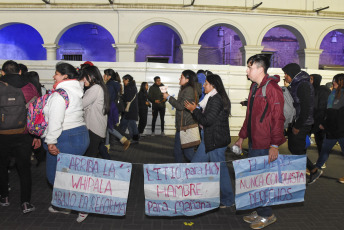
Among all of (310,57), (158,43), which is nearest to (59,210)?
(310,57)

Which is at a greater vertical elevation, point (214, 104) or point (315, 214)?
point (214, 104)

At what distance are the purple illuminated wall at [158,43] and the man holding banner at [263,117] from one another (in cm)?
1651

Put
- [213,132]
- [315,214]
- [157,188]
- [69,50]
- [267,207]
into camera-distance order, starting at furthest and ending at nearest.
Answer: [69,50] → [315,214] → [213,132] → [267,207] → [157,188]

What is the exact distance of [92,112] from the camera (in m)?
4.45

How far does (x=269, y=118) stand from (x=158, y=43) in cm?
1714

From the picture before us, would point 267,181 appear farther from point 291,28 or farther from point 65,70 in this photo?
point 291,28

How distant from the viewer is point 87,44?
65.4 feet

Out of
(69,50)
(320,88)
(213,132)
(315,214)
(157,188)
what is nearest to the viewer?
(157,188)

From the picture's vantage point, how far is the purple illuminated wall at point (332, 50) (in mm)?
21016

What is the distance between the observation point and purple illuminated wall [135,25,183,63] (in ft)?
65.0

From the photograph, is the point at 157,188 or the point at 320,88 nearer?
the point at 157,188

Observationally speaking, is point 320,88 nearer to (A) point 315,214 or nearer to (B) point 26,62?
(A) point 315,214

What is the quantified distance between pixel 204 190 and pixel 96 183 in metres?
1.28

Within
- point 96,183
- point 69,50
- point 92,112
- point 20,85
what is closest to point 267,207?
point 96,183
